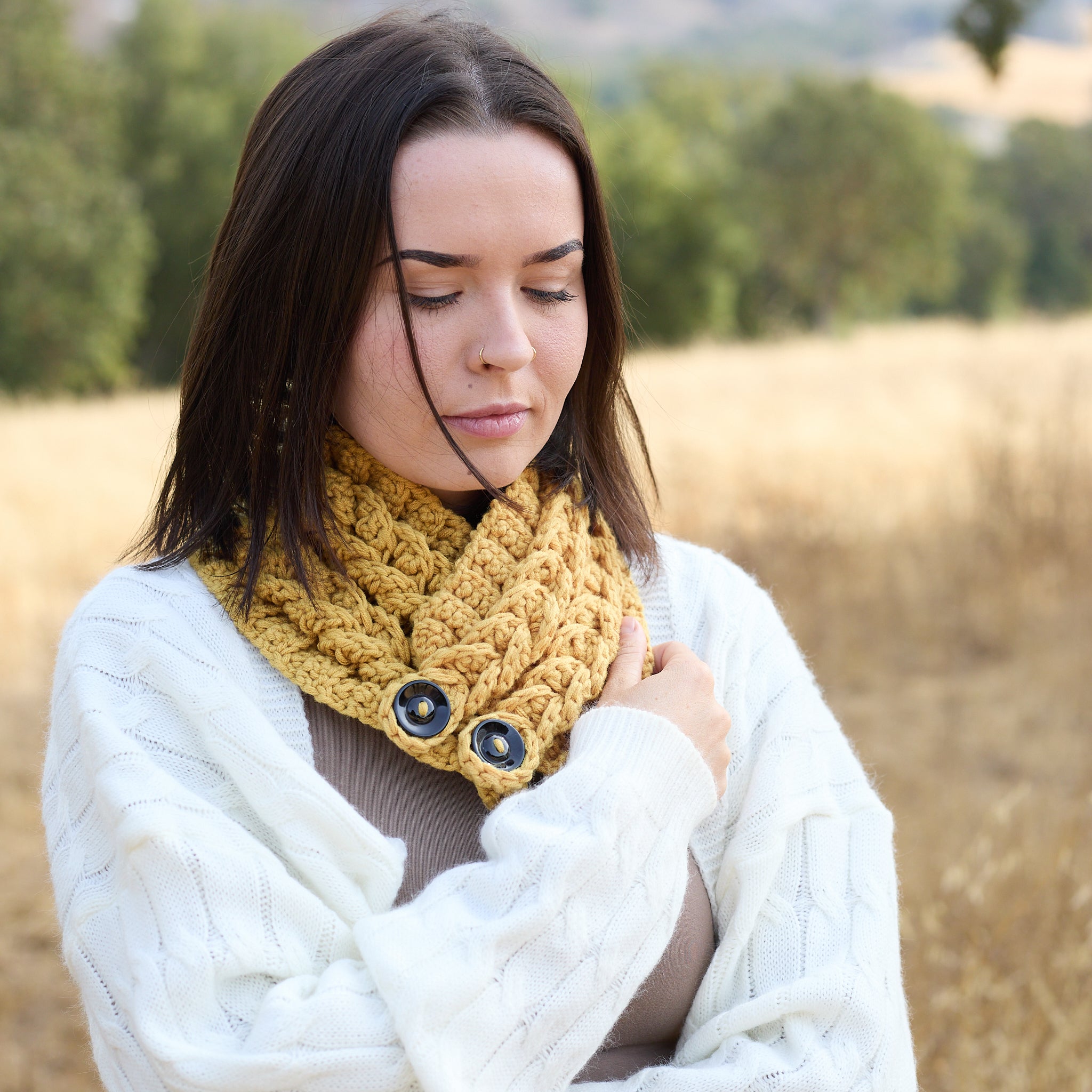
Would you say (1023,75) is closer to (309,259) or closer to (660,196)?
(309,259)

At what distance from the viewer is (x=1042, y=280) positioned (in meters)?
45.3

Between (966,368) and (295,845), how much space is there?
41.8 ft

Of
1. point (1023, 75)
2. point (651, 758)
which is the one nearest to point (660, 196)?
point (1023, 75)

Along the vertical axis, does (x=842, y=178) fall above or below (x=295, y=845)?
above

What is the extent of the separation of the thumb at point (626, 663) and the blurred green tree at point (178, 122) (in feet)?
77.1

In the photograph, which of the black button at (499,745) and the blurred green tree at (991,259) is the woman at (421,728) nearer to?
the black button at (499,745)

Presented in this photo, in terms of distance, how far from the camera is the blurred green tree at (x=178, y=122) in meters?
26.3

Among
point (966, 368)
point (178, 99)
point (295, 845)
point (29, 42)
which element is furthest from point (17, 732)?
point (178, 99)

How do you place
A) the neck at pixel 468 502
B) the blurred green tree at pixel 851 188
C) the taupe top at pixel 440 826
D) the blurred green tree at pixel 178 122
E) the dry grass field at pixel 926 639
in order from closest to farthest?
the taupe top at pixel 440 826 < the neck at pixel 468 502 < the dry grass field at pixel 926 639 < the blurred green tree at pixel 178 122 < the blurred green tree at pixel 851 188

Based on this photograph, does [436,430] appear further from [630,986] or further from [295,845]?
[630,986]

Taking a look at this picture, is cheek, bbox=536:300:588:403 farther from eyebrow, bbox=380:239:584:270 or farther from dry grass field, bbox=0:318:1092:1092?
dry grass field, bbox=0:318:1092:1092

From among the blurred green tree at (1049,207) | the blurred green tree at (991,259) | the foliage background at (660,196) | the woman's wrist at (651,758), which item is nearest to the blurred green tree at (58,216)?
the foliage background at (660,196)

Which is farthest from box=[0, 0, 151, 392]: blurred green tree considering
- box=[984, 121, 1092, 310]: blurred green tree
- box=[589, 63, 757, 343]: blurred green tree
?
box=[984, 121, 1092, 310]: blurred green tree

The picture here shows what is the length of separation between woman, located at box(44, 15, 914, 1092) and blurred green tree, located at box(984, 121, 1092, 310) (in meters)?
36.4
